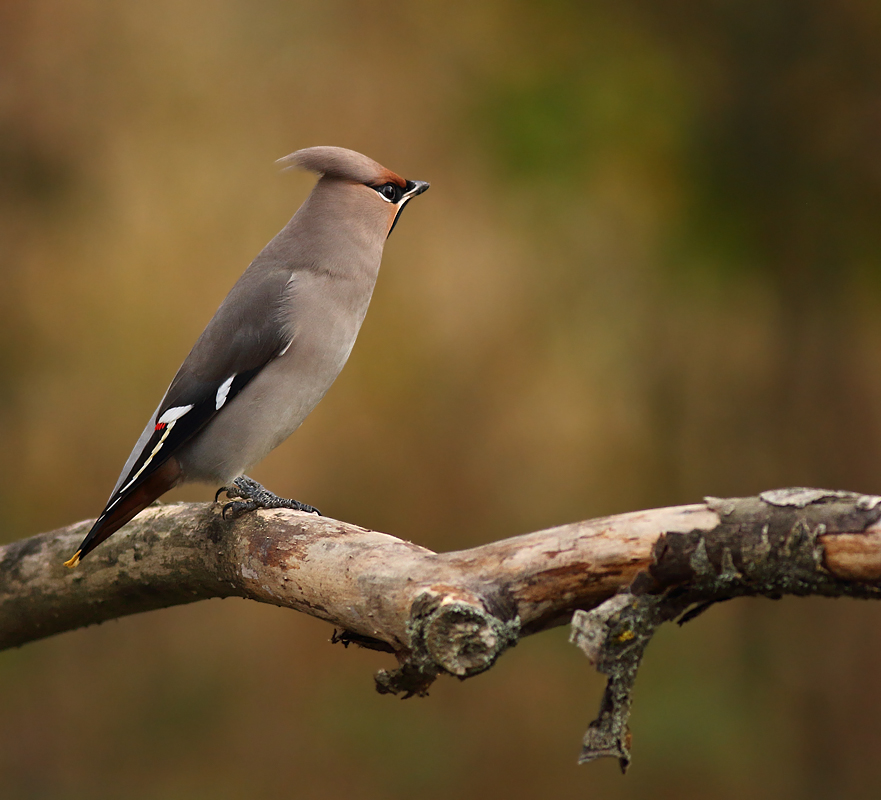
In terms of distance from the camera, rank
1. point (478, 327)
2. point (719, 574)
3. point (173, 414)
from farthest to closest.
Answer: point (478, 327) → point (173, 414) → point (719, 574)

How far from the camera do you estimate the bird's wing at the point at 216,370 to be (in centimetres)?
232

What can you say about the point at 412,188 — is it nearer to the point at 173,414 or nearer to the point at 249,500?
the point at 173,414

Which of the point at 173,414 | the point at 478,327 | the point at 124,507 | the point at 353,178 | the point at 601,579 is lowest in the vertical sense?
the point at 601,579

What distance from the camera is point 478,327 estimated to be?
5.35m

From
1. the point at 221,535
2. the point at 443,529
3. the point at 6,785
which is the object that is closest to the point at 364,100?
the point at 443,529

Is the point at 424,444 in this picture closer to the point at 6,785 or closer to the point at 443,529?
the point at 443,529

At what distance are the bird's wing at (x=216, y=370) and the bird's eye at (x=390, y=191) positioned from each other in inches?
14.6

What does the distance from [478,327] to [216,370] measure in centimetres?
305

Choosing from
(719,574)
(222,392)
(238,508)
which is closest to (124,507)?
(238,508)

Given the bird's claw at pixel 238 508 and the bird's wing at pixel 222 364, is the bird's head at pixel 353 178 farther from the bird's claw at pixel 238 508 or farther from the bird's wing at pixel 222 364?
the bird's claw at pixel 238 508

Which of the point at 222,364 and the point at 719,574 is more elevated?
the point at 222,364

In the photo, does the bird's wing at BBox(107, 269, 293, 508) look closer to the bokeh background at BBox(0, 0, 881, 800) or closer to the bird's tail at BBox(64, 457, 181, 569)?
the bird's tail at BBox(64, 457, 181, 569)

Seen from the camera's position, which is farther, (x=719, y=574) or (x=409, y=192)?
(x=409, y=192)

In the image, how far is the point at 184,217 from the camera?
16.7ft
